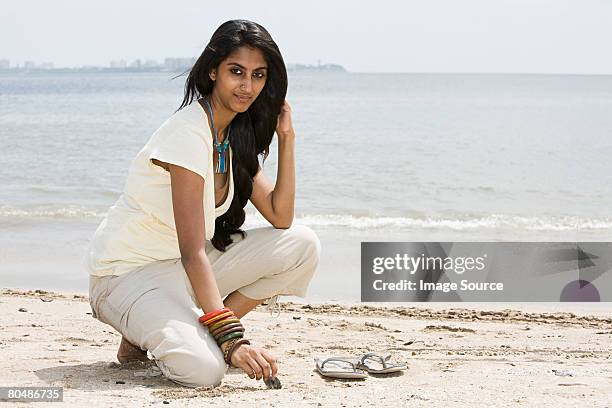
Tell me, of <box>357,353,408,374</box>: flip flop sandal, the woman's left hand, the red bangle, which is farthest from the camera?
the woman's left hand

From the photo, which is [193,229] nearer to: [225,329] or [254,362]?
[225,329]

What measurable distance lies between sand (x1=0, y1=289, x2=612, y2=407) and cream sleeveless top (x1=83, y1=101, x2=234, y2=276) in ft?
1.43

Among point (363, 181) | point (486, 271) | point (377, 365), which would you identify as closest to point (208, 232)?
point (377, 365)

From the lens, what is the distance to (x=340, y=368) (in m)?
3.38

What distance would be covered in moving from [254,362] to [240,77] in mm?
989

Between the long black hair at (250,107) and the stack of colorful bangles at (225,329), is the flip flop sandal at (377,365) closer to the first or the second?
the stack of colorful bangles at (225,329)

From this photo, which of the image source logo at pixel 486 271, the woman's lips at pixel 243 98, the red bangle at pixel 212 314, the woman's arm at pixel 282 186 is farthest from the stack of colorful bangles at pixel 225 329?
the image source logo at pixel 486 271

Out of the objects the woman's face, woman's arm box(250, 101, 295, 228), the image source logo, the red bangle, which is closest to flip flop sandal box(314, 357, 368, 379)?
the red bangle

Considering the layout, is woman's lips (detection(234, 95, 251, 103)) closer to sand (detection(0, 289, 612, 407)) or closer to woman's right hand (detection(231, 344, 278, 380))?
woman's right hand (detection(231, 344, 278, 380))

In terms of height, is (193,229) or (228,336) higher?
(193,229)

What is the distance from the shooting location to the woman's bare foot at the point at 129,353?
3488 millimetres

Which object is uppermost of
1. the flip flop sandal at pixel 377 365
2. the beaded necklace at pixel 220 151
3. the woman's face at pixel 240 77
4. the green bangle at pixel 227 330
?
the woman's face at pixel 240 77

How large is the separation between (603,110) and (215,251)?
31337mm

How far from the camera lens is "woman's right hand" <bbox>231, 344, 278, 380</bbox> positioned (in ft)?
9.93
